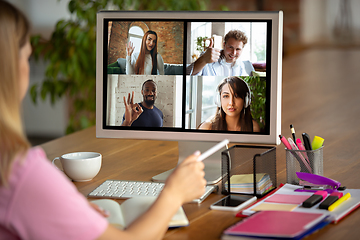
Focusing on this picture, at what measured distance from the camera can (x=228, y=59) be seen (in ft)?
3.45

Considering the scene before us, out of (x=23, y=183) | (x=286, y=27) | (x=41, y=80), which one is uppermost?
(x=286, y=27)

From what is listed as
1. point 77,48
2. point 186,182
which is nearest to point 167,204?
point 186,182

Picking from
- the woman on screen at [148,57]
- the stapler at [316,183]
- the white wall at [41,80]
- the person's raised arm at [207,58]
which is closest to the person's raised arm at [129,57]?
the woman on screen at [148,57]

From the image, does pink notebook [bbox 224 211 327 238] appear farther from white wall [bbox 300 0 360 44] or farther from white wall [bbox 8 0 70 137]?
white wall [bbox 300 0 360 44]

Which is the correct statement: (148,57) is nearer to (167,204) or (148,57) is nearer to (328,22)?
(167,204)

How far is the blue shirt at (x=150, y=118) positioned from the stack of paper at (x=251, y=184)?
0.26 metres

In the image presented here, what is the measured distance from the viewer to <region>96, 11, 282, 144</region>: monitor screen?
104 cm

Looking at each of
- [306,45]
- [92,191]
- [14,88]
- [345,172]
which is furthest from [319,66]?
[14,88]

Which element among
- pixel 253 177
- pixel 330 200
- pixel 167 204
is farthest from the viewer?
pixel 253 177

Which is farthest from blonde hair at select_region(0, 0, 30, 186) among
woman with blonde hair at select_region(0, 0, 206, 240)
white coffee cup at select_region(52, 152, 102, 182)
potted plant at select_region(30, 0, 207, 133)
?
potted plant at select_region(30, 0, 207, 133)

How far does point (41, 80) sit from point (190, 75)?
15.3 ft

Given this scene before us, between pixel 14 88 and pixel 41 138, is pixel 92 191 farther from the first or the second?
pixel 41 138

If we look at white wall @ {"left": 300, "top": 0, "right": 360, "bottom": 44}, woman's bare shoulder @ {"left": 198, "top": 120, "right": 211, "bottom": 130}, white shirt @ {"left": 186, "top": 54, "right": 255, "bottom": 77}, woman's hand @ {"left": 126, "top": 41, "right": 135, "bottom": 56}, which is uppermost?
white wall @ {"left": 300, "top": 0, "right": 360, "bottom": 44}

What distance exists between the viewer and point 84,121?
261 cm
